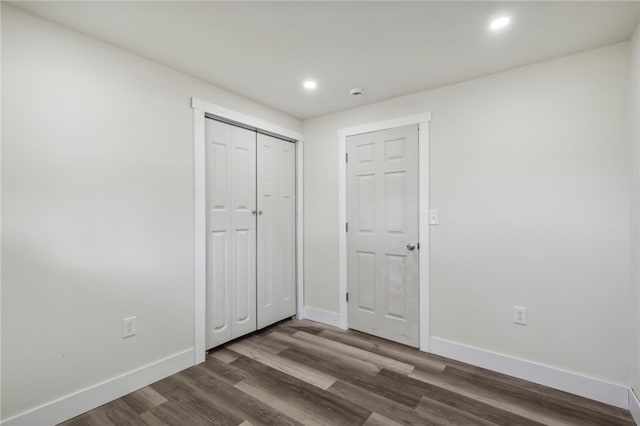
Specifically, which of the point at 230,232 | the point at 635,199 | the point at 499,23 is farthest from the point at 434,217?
the point at 230,232

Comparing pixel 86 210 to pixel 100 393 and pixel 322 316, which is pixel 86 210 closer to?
pixel 100 393

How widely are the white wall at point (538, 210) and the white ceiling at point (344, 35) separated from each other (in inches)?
9.2

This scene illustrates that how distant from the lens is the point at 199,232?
7.85ft

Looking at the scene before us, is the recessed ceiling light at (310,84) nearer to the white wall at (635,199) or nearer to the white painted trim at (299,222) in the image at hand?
the white painted trim at (299,222)

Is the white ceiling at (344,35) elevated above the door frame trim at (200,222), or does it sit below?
above

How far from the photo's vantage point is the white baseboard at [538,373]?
1884mm

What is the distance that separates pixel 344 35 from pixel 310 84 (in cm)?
73

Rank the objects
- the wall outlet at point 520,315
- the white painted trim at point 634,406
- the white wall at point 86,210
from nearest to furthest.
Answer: the white wall at point 86,210 → the white painted trim at point 634,406 → the wall outlet at point 520,315

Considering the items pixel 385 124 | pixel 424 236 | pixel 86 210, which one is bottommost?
pixel 424 236

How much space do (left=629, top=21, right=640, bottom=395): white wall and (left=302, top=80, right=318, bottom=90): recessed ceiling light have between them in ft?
6.72

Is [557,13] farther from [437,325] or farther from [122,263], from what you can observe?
[122,263]

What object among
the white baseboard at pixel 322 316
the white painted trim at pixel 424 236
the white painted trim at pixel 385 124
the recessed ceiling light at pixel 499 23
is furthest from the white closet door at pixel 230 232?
the recessed ceiling light at pixel 499 23

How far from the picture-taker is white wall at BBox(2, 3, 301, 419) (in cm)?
158

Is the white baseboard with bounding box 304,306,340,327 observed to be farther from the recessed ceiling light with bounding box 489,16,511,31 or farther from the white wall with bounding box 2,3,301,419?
the recessed ceiling light with bounding box 489,16,511,31
